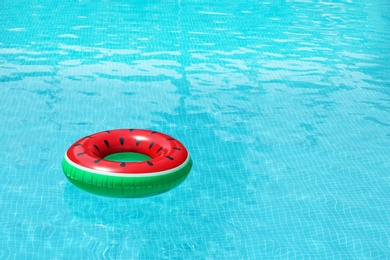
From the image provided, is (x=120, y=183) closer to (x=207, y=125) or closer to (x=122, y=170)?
(x=122, y=170)

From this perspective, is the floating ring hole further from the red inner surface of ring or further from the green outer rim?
the green outer rim

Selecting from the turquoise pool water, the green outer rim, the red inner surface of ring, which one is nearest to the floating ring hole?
the red inner surface of ring

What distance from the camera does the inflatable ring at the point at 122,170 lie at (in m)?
4.24

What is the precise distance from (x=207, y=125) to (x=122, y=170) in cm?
211

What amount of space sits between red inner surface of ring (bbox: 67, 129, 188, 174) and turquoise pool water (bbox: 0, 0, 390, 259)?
42cm

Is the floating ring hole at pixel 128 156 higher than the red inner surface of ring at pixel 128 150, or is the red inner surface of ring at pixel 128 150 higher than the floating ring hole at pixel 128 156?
the red inner surface of ring at pixel 128 150

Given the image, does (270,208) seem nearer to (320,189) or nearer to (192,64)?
(320,189)

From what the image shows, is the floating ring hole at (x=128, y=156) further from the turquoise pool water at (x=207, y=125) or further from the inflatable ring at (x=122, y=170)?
the turquoise pool water at (x=207, y=125)

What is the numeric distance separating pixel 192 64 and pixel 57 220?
4.33m

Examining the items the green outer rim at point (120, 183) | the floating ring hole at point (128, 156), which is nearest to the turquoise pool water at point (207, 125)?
the green outer rim at point (120, 183)

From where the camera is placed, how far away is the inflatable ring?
13.9 feet

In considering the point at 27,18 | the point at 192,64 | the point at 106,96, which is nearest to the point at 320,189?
the point at 106,96

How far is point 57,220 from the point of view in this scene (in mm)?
4406

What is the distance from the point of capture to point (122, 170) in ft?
13.9
